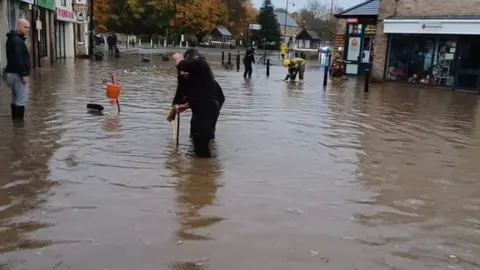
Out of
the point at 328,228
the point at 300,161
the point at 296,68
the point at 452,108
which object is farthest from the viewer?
the point at 296,68

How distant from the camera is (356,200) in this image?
18.9ft

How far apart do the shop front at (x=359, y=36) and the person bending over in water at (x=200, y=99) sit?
19.4 meters

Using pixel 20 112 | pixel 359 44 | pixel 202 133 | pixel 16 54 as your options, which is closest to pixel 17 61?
pixel 16 54

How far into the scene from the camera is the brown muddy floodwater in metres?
4.21

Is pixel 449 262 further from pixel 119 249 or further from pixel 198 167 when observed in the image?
pixel 198 167

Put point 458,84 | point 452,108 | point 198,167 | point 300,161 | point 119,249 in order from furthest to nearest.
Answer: point 458,84 → point 452,108 → point 300,161 → point 198,167 → point 119,249

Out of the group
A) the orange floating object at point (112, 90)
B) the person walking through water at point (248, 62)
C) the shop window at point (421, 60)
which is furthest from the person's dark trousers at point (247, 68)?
the orange floating object at point (112, 90)

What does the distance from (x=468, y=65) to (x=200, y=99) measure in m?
15.7

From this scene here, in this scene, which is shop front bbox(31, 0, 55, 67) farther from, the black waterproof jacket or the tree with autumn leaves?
the tree with autumn leaves

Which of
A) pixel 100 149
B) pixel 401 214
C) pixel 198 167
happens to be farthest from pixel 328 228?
pixel 100 149

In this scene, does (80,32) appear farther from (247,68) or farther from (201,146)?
Answer: (201,146)

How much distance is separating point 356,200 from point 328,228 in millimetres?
1024

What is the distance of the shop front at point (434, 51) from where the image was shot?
64.6ft

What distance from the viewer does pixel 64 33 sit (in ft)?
101
